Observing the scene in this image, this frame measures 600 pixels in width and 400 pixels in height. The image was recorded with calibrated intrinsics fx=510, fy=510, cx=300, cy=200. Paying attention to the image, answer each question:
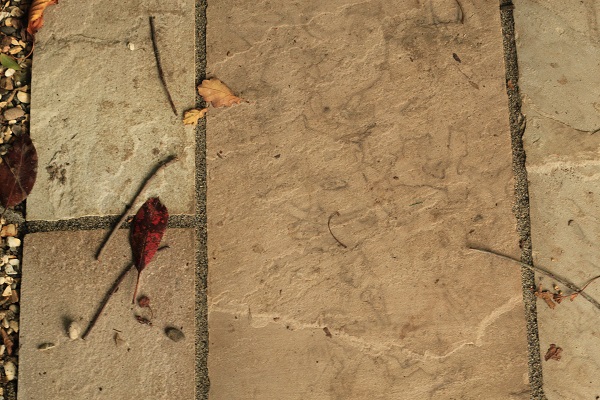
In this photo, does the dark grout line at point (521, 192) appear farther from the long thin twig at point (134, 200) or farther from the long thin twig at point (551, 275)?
the long thin twig at point (134, 200)

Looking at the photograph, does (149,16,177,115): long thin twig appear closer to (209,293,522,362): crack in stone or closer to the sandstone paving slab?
the sandstone paving slab

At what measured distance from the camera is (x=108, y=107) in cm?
226

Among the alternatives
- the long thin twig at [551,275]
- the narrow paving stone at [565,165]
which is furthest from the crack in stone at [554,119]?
the long thin twig at [551,275]

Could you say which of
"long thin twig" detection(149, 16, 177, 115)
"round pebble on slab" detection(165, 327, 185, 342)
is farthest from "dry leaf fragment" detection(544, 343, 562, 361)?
Answer: "long thin twig" detection(149, 16, 177, 115)

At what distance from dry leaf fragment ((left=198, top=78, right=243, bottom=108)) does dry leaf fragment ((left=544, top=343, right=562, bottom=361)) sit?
5.64 feet

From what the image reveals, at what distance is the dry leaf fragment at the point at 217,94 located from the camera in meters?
2.27

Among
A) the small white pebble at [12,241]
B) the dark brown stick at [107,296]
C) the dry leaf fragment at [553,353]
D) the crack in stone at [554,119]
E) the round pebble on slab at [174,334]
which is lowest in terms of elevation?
the dry leaf fragment at [553,353]

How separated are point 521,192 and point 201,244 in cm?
142

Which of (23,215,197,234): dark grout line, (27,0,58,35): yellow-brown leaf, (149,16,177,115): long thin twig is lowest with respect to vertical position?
(23,215,197,234): dark grout line

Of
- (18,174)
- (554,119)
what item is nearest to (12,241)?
(18,174)

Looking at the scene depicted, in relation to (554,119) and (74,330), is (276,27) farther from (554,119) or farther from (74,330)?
(74,330)

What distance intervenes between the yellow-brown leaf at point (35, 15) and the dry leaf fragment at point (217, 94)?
2.60 feet

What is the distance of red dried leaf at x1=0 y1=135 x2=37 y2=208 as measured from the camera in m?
2.19

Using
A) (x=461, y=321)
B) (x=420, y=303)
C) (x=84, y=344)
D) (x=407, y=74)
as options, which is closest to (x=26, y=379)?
(x=84, y=344)
